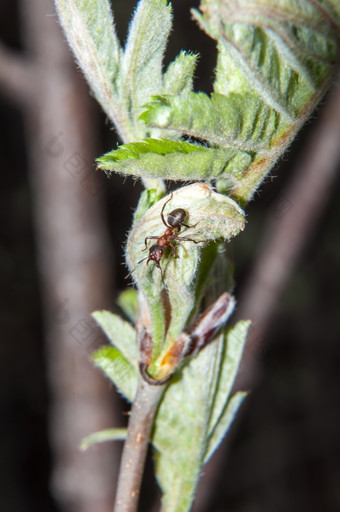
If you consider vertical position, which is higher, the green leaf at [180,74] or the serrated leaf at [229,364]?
the green leaf at [180,74]

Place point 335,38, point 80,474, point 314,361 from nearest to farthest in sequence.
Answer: point 335,38
point 80,474
point 314,361

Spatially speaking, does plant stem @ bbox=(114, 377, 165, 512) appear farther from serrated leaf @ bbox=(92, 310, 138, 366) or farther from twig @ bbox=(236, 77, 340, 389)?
twig @ bbox=(236, 77, 340, 389)

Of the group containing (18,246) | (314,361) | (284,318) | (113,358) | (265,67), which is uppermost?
(265,67)

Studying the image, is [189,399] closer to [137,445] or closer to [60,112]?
[137,445]

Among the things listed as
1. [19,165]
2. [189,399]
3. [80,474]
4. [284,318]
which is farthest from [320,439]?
[189,399]

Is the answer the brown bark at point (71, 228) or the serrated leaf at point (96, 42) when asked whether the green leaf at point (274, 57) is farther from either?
the brown bark at point (71, 228)

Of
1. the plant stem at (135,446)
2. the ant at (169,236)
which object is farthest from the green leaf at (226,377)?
the ant at (169,236)

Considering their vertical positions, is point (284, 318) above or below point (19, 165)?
below

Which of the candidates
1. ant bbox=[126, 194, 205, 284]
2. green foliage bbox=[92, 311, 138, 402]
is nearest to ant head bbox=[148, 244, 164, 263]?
ant bbox=[126, 194, 205, 284]
